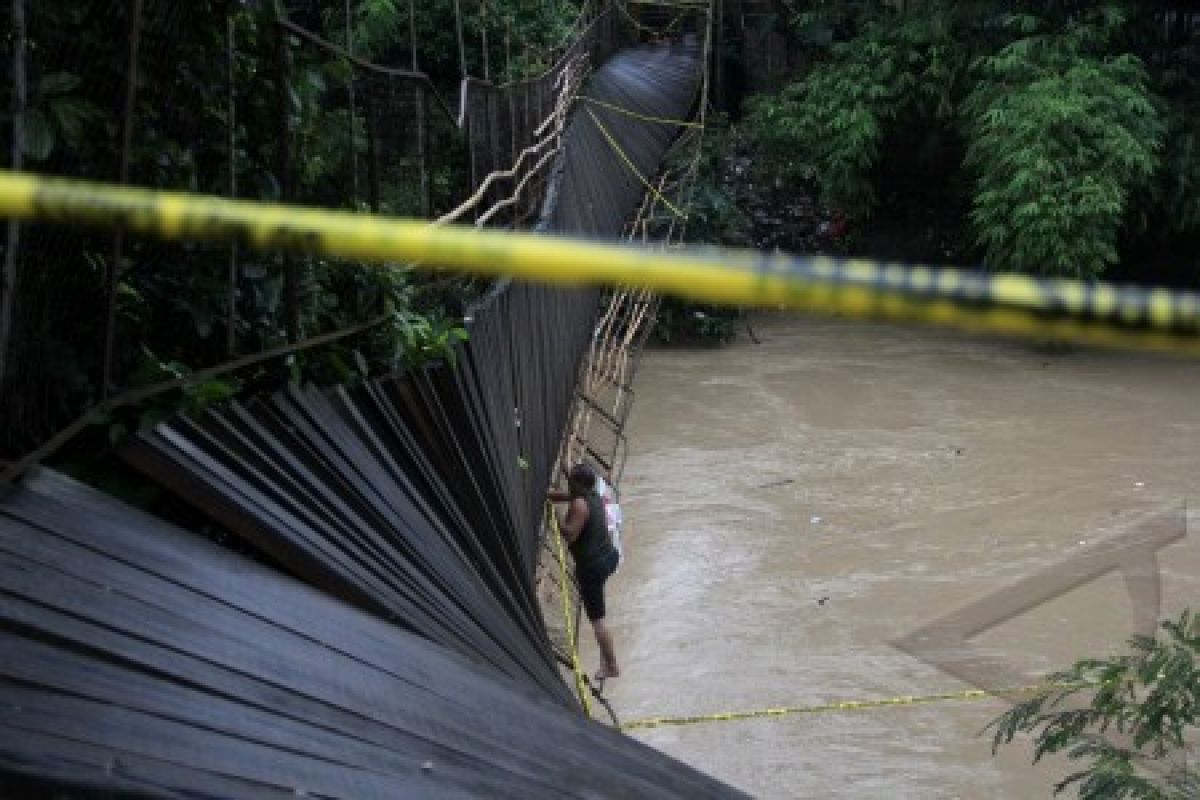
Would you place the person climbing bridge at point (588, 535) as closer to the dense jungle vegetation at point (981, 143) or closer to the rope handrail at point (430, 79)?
the rope handrail at point (430, 79)

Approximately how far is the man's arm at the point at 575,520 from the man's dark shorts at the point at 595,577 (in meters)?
0.18

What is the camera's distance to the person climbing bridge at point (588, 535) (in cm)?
607

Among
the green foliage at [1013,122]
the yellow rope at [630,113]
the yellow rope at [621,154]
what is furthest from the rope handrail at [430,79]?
the green foliage at [1013,122]

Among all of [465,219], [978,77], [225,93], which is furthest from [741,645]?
[978,77]

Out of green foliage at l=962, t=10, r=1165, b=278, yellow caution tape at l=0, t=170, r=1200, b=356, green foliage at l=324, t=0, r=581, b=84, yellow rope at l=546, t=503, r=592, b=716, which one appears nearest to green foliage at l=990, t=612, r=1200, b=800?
yellow rope at l=546, t=503, r=592, b=716

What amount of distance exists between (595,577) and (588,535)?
0.24 m

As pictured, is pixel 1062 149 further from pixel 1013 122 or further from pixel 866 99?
pixel 866 99

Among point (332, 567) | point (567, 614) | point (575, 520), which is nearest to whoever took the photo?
point (332, 567)

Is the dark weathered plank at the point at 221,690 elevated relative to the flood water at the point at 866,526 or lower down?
elevated

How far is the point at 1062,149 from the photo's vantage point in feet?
41.9

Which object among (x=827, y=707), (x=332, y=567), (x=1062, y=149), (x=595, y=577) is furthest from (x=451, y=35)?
(x=332, y=567)

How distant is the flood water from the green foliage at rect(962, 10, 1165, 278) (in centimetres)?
115

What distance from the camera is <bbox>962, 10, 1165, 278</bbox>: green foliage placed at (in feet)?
41.3

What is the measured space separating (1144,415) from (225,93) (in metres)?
10.1
